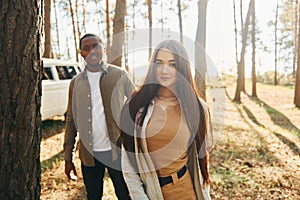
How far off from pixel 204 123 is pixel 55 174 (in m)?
3.83

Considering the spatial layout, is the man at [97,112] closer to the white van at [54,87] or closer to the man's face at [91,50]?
the man's face at [91,50]

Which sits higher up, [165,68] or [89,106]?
[165,68]

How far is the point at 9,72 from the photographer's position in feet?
5.46

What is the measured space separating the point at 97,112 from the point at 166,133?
0.98m

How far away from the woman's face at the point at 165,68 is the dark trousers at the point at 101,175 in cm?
105

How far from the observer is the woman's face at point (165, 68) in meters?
1.91

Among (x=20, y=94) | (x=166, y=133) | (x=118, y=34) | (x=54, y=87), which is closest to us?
(x=20, y=94)

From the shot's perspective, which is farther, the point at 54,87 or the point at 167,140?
the point at 54,87

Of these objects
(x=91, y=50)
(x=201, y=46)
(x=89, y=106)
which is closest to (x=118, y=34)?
(x=201, y=46)

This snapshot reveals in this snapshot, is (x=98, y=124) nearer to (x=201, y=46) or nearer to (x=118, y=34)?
(x=201, y=46)

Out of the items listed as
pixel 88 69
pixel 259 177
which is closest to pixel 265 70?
pixel 259 177

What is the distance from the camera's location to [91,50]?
2654mm

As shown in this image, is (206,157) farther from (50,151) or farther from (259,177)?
(50,151)

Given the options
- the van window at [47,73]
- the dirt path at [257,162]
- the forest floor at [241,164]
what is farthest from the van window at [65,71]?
the dirt path at [257,162]
